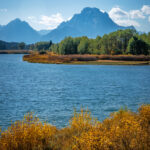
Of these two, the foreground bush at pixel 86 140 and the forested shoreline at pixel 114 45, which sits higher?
the forested shoreline at pixel 114 45

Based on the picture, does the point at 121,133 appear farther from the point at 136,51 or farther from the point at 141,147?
the point at 136,51

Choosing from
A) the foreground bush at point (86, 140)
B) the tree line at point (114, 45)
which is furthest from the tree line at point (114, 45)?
the foreground bush at point (86, 140)

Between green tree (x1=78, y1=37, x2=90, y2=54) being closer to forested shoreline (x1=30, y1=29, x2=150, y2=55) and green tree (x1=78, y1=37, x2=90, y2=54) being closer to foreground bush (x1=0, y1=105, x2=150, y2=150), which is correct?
forested shoreline (x1=30, y1=29, x2=150, y2=55)

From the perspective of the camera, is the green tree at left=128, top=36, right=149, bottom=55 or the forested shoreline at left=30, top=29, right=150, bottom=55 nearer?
the green tree at left=128, top=36, right=149, bottom=55

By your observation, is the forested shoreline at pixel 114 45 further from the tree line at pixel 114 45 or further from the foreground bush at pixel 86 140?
the foreground bush at pixel 86 140

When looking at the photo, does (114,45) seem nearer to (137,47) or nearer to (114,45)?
(114,45)

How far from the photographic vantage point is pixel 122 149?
888 cm

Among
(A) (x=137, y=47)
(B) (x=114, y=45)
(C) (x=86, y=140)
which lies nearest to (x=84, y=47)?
(B) (x=114, y=45)

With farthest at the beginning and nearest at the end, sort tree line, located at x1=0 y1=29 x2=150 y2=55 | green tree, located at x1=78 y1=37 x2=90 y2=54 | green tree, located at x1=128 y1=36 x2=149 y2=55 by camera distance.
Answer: green tree, located at x1=78 y1=37 x2=90 y2=54 < tree line, located at x1=0 y1=29 x2=150 y2=55 < green tree, located at x1=128 y1=36 x2=149 y2=55

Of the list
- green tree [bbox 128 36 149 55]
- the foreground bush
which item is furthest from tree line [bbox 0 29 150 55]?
the foreground bush

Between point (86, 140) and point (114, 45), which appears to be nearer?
point (86, 140)

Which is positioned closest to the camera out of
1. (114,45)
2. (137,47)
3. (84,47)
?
(137,47)

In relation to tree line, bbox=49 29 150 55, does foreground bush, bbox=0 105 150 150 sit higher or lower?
lower

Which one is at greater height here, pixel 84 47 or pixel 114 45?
pixel 114 45
